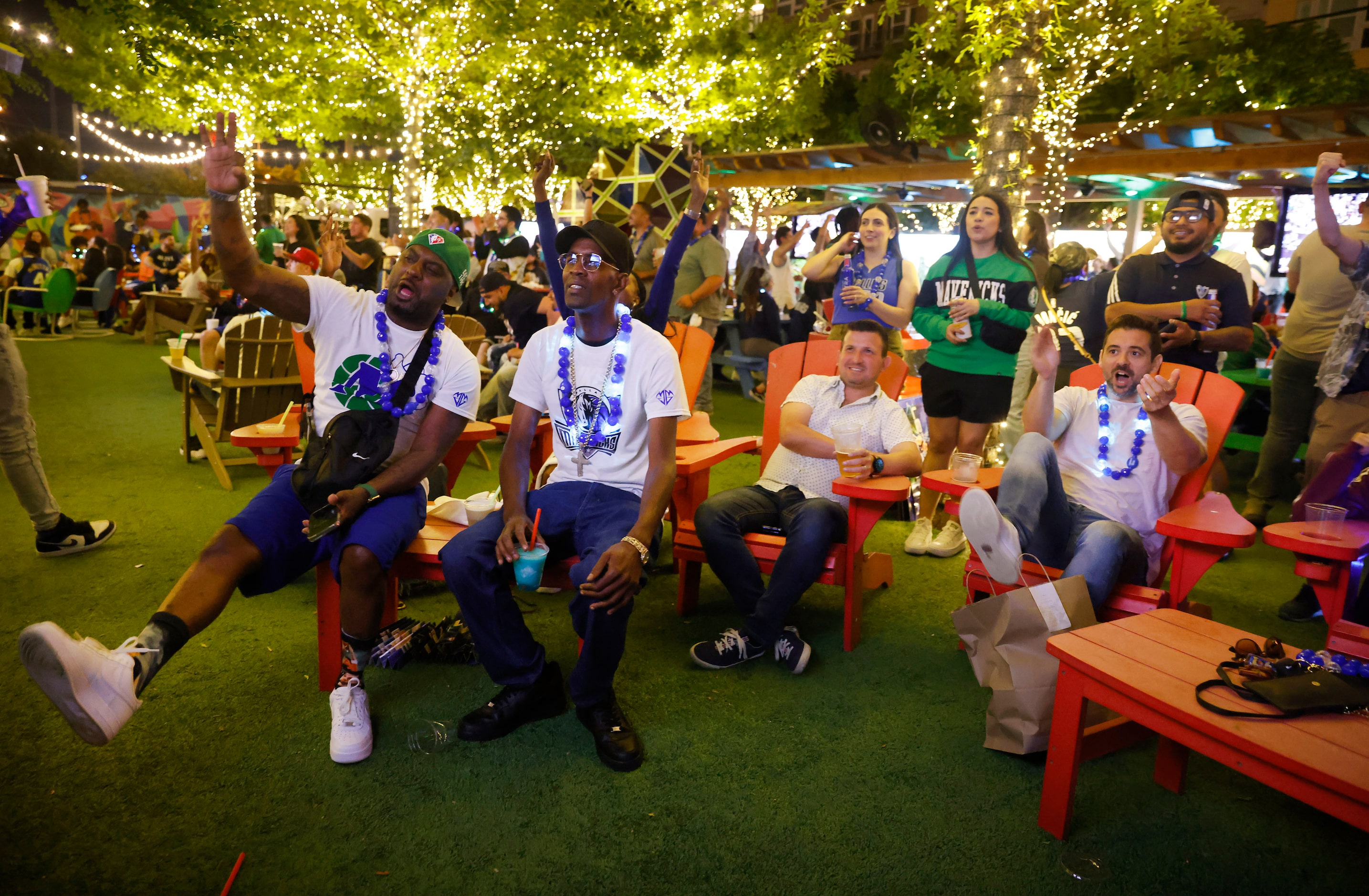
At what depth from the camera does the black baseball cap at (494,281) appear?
22.3 ft

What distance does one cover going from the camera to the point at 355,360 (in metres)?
2.86

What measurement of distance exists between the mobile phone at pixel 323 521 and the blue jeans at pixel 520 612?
34 centimetres

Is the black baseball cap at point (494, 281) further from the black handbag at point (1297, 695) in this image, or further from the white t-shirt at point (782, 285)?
the black handbag at point (1297, 695)

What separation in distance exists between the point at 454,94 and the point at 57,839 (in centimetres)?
1407

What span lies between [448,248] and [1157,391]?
243cm

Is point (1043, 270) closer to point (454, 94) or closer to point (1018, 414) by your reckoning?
point (1018, 414)

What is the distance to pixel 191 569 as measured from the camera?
246 centimetres

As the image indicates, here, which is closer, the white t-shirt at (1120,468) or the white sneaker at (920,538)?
the white t-shirt at (1120,468)

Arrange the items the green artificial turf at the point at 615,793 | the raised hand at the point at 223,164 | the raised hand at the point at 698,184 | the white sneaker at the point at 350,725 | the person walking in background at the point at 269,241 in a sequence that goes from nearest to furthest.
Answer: the green artificial turf at the point at 615,793 → the raised hand at the point at 223,164 → the white sneaker at the point at 350,725 → the raised hand at the point at 698,184 → the person walking in background at the point at 269,241

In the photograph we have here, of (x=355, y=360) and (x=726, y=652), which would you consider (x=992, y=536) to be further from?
(x=355, y=360)

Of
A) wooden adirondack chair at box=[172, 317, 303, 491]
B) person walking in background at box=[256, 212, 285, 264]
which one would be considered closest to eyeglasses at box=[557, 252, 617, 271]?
wooden adirondack chair at box=[172, 317, 303, 491]

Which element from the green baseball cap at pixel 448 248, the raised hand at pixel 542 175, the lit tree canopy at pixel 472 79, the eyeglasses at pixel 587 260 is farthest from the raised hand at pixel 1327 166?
the lit tree canopy at pixel 472 79

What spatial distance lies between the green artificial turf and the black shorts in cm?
110

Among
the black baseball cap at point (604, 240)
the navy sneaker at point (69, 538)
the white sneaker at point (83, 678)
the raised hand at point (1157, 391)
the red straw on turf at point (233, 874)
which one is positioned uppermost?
the black baseball cap at point (604, 240)
